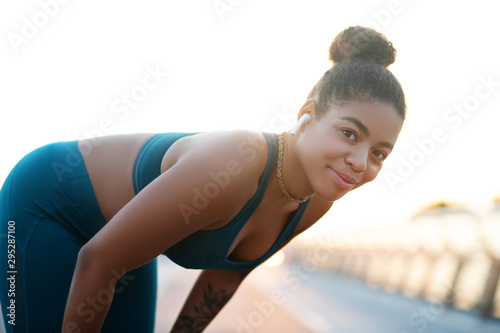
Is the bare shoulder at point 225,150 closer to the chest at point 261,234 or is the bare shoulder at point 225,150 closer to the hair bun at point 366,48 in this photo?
the chest at point 261,234

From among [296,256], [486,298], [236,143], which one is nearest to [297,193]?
[236,143]

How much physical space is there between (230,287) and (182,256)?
59 cm

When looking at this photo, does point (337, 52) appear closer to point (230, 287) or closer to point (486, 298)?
point (230, 287)

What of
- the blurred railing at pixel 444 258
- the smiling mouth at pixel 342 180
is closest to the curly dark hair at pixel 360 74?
the smiling mouth at pixel 342 180

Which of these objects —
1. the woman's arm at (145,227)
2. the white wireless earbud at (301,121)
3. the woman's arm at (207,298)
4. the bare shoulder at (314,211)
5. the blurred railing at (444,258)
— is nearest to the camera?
the woman's arm at (145,227)

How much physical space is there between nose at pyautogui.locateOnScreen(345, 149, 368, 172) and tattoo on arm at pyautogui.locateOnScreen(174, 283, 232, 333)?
931mm

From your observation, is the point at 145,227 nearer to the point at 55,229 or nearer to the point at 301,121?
the point at 55,229

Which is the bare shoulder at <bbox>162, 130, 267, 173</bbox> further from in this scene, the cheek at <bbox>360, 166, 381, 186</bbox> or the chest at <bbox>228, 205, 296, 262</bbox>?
the cheek at <bbox>360, 166, 381, 186</bbox>

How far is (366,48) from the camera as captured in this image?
1.71 meters

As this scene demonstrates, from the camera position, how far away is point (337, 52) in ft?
5.74

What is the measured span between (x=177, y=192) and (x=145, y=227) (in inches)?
5.0

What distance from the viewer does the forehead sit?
152 cm

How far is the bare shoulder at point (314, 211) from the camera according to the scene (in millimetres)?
1960

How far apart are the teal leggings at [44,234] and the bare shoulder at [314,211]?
0.74m
